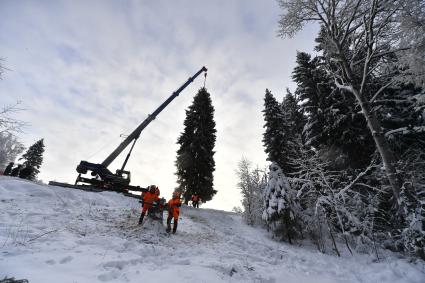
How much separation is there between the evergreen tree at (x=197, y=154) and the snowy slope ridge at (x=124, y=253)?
8.92m

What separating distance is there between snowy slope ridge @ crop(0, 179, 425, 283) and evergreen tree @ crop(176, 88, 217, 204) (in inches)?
351

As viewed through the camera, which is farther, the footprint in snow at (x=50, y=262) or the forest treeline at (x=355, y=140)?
the forest treeline at (x=355, y=140)

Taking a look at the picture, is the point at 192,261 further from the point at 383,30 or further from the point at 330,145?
the point at 330,145

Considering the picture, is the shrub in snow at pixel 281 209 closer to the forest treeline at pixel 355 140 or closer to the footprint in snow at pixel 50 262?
the forest treeline at pixel 355 140

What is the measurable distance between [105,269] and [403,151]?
1701 centimetres

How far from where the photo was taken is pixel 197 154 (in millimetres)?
23266

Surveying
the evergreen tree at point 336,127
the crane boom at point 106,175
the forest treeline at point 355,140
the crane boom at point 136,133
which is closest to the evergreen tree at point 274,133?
the forest treeline at point 355,140

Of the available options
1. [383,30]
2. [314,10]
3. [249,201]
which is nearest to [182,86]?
[249,201]

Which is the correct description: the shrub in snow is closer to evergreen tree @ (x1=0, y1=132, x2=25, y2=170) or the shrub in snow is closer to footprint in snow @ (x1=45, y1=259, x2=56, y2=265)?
footprint in snow @ (x1=45, y1=259, x2=56, y2=265)

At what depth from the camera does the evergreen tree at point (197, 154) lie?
22.3 metres

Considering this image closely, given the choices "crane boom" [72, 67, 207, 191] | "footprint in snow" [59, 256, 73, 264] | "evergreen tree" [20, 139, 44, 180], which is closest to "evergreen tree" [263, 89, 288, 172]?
"crane boom" [72, 67, 207, 191]

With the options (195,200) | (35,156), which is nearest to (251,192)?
(195,200)

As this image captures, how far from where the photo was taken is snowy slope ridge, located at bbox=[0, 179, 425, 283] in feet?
18.0

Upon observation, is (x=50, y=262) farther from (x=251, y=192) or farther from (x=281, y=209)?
(x=251, y=192)
